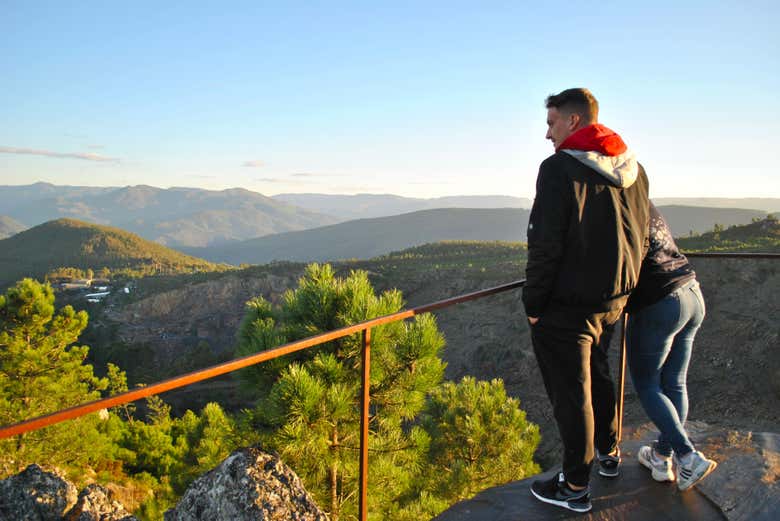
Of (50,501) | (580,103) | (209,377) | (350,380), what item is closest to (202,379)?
(209,377)

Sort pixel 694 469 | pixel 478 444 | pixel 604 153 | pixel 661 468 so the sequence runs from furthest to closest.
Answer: pixel 478 444 < pixel 661 468 < pixel 694 469 < pixel 604 153

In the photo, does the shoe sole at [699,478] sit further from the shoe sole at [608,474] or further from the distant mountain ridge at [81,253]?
the distant mountain ridge at [81,253]

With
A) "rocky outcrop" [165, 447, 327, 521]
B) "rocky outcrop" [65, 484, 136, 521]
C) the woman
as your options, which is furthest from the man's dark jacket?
"rocky outcrop" [65, 484, 136, 521]

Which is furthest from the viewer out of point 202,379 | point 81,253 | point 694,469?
point 81,253

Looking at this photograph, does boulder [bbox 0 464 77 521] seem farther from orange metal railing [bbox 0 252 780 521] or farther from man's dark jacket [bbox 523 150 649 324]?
man's dark jacket [bbox 523 150 649 324]

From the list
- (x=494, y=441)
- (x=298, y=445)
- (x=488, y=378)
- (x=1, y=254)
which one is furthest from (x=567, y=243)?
(x=1, y=254)

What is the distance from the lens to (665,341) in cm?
204

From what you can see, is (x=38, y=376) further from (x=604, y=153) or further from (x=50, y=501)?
(x=604, y=153)

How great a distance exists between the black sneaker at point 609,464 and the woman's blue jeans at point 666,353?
24 centimetres

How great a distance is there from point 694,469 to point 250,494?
190 cm

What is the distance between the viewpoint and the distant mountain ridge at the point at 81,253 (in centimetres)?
6300

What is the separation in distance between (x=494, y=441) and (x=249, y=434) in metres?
3.51

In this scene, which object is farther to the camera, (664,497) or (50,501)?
(50,501)

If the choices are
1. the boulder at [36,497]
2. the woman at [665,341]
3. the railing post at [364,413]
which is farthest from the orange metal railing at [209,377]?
the boulder at [36,497]
